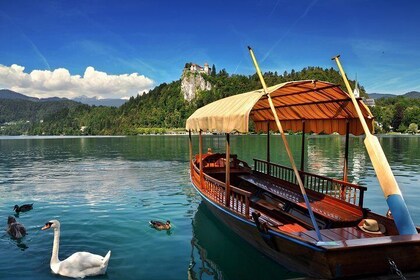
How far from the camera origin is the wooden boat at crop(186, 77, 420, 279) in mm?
7031

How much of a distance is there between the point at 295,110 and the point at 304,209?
18.0 ft

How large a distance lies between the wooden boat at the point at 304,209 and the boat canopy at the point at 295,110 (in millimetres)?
29

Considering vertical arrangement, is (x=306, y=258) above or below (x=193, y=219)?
above

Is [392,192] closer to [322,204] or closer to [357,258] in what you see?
[357,258]

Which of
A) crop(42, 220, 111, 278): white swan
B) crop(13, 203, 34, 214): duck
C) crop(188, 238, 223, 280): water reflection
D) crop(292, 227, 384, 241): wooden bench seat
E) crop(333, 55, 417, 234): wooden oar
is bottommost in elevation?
crop(188, 238, 223, 280): water reflection

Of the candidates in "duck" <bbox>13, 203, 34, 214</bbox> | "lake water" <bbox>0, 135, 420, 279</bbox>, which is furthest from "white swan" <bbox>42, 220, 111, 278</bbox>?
"duck" <bbox>13, 203, 34, 214</bbox>

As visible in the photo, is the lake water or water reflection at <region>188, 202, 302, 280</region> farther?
the lake water

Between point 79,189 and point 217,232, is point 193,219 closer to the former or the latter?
point 217,232

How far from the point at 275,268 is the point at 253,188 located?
600 cm

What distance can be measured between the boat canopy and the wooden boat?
29 millimetres

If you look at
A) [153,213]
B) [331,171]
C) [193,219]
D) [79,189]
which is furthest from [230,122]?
[331,171]

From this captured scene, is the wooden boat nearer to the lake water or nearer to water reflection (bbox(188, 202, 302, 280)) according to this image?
water reflection (bbox(188, 202, 302, 280))

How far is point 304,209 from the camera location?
11195 millimetres

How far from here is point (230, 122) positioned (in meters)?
10.0
